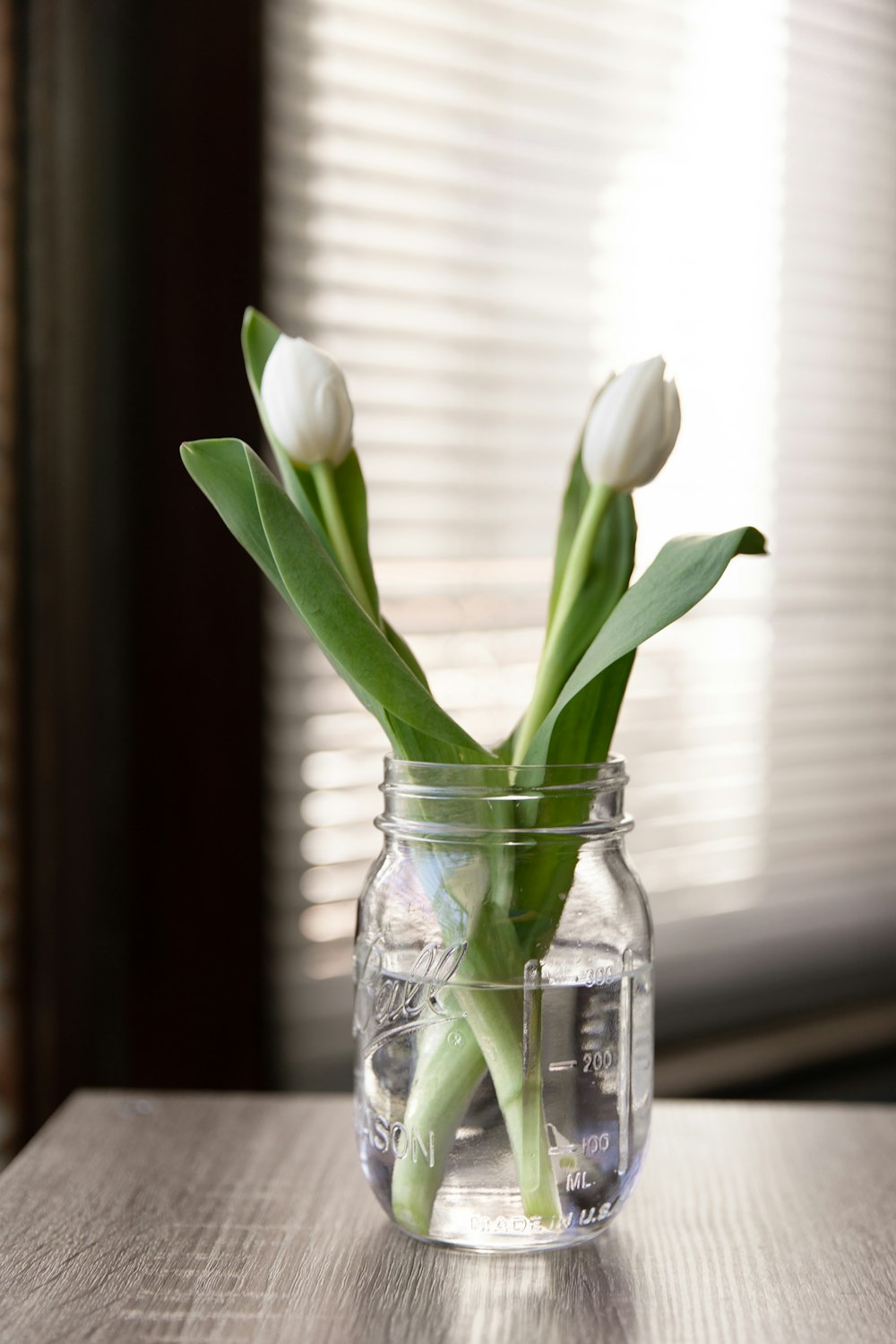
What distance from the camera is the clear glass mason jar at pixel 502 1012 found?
0.53m

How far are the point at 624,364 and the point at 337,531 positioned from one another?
941mm

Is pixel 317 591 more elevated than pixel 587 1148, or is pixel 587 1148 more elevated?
pixel 317 591

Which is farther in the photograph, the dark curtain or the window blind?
the window blind

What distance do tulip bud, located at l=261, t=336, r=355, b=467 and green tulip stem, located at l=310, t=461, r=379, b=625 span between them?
1 centimetres

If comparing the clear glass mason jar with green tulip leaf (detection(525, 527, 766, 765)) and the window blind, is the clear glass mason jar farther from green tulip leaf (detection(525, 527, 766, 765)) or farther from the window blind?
the window blind

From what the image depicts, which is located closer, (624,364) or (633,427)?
(633,427)

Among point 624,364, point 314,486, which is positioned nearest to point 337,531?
point 314,486

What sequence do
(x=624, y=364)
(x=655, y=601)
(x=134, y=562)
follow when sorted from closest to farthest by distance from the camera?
(x=655, y=601)
(x=134, y=562)
(x=624, y=364)

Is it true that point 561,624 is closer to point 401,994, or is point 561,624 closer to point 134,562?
point 401,994

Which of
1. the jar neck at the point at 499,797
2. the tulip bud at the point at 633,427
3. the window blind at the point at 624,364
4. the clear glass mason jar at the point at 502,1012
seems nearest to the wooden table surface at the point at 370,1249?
the clear glass mason jar at the point at 502,1012

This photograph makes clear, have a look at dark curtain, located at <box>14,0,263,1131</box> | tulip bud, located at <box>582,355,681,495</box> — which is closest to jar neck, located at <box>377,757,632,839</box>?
tulip bud, located at <box>582,355,681,495</box>

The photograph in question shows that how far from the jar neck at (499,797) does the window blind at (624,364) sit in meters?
0.66

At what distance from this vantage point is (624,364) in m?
1.47

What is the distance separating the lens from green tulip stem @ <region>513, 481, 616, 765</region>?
0.57 metres
